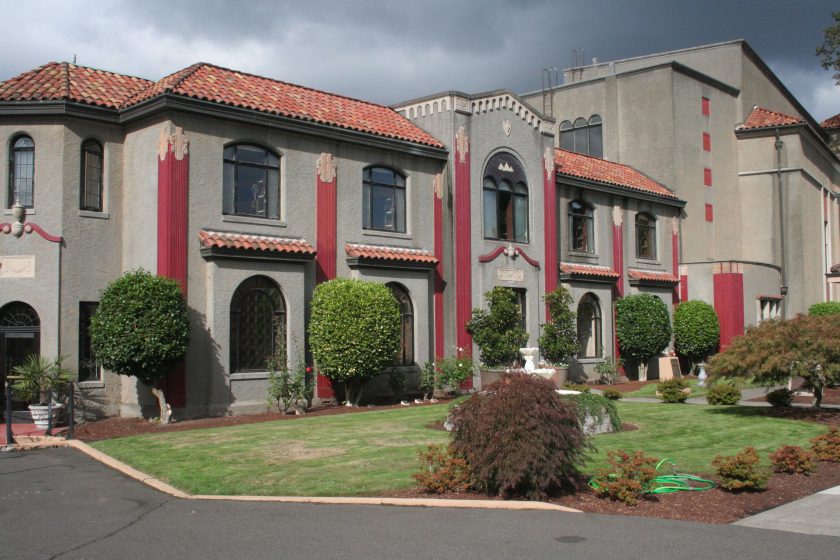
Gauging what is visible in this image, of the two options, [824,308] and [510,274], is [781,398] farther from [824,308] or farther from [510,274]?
[824,308]

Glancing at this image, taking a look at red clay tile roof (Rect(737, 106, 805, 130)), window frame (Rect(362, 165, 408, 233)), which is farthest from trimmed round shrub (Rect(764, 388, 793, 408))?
red clay tile roof (Rect(737, 106, 805, 130))

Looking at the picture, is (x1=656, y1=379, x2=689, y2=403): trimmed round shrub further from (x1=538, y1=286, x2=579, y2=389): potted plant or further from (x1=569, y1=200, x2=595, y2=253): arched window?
(x1=569, y1=200, x2=595, y2=253): arched window

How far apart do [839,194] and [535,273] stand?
30688mm

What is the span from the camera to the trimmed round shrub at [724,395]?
847 inches

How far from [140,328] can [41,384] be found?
9.27 ft

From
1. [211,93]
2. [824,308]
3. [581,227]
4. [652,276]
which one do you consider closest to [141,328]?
[211,93]

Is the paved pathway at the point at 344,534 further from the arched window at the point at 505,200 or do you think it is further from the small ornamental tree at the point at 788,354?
the arched window at the point at 505,200

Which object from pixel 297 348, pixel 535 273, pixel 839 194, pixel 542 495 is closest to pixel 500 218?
pixel 535 273

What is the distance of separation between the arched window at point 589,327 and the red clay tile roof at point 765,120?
1570 cm

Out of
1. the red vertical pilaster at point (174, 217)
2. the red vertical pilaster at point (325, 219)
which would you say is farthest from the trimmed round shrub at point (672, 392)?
the red vertical pilaster at point (174, 217)

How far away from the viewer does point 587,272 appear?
30.7 meters

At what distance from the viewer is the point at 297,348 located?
2138cm

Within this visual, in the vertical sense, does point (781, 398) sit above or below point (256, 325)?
below

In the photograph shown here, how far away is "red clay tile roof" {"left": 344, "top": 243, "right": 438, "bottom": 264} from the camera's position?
23.0 m
